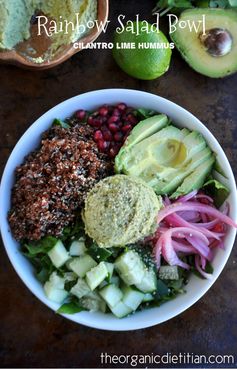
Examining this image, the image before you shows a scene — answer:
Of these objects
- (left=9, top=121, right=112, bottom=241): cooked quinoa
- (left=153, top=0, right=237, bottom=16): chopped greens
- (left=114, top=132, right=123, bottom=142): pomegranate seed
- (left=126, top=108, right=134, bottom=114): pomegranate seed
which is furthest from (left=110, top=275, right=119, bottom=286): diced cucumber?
(left=153, top=0, right=237, bottom=16): chopped greens

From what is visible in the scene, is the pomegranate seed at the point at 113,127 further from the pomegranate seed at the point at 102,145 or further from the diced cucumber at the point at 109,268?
the diced cucumber at the point at 109,268

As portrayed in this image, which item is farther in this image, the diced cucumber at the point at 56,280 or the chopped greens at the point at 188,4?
the chopped greens at the point at 188,4

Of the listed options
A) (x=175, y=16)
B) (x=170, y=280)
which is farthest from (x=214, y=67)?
(x=170, y=280)

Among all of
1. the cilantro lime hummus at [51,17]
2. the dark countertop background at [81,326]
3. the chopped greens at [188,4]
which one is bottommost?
the dark countertop background at [81,326]

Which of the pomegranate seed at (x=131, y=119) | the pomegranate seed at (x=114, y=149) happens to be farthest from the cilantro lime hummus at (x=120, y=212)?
the pomegranate seed at (x=131, y=119)

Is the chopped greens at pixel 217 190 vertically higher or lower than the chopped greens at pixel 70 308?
higher

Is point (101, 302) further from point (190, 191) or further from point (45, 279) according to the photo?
point (190, 191)

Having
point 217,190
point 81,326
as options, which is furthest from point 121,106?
point 81,326
